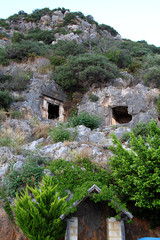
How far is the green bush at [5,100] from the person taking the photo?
15941mm

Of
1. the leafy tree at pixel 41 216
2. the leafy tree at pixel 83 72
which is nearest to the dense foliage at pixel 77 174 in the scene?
the leafy tree at pixel 41 216

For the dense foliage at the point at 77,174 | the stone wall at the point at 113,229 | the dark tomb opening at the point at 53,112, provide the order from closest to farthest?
the stone wall at the point at 113,229, the dense foliage at the point at 77,174, the dark tomb opening at the point at 53,112

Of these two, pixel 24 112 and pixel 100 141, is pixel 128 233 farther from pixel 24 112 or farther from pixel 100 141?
pixel 24 112

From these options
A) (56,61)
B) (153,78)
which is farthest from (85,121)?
(56,61)

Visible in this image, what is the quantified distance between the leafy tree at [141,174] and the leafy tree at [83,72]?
516 inches

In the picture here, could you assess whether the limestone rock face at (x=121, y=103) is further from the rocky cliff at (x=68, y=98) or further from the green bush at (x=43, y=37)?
→ the green bush at (x=43, y=37)

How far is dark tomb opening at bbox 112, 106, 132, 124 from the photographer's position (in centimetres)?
1873

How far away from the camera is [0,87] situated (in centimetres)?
1789

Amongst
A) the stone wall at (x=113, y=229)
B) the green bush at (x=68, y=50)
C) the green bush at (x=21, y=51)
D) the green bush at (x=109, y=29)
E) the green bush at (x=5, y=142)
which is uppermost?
the green bush at (x=109, y=29)

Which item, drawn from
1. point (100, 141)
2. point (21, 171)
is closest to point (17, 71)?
point (100, 141)

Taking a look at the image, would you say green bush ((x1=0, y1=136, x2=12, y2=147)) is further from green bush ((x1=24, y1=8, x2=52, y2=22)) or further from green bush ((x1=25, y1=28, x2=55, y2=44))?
green bush ((x1=24, y1=8, x2=52, y2=22))

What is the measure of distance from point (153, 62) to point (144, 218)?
63.2 feet

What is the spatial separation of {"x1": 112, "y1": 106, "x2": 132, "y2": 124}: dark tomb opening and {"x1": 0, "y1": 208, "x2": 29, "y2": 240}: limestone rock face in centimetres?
1335

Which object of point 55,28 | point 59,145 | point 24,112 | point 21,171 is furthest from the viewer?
point 55,28
